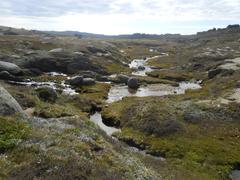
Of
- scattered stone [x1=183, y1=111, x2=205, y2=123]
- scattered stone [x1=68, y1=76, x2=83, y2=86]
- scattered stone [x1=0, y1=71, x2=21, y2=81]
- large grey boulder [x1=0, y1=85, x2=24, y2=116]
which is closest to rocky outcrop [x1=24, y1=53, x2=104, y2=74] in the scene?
scattered stone [x1=0, y1=71, x2=21, y2=81]

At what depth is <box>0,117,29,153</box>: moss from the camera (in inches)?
1050

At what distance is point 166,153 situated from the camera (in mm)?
45562

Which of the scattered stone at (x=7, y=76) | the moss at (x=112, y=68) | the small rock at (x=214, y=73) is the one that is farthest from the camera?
the moss at (x=112, y=68)

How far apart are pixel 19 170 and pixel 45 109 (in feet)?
65.2

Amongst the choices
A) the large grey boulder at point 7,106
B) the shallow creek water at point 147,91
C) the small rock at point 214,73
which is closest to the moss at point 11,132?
the large grey boulder at point 7,106

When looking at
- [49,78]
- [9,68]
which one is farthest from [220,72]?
[9,68]

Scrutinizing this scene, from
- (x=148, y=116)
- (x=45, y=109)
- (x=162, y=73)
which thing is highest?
(x=45, y=109)

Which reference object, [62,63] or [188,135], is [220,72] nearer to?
[62,63]

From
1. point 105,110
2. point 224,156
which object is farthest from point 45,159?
point 105,110

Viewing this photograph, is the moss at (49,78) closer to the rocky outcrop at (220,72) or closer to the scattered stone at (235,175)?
the rocky outcrop at (220,72)

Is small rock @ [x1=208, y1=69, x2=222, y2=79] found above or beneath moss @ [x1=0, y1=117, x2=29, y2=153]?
beneath

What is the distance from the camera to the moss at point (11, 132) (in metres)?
26.7

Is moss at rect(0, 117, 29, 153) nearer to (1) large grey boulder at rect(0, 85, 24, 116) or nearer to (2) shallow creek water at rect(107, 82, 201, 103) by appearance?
(1) large grey boulder at rect(0, 85, 24, 116)

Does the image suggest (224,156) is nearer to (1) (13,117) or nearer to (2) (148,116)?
(2) (148,116)
